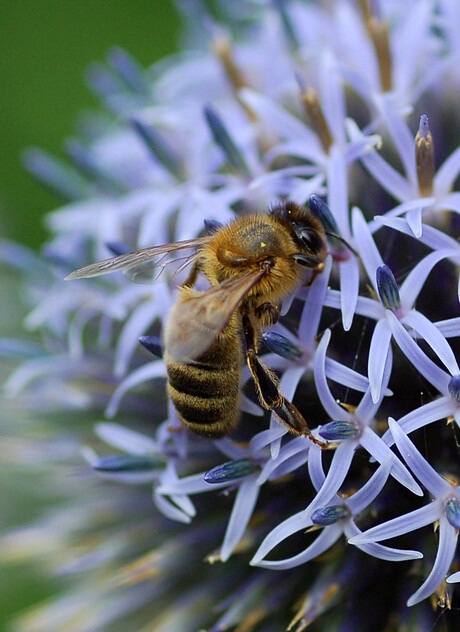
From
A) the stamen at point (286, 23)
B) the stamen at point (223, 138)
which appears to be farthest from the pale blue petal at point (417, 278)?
the stamen at point (286, 23)

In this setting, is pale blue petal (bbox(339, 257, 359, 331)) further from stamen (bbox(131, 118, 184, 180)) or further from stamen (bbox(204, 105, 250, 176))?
stamen (bbox(131, 118, 184, 180))

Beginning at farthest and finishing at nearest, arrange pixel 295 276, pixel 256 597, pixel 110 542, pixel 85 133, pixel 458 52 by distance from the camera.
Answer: pixel 85 133, pixel 110 542, pixel 458 52, pixel 256 597, pixel 295 276

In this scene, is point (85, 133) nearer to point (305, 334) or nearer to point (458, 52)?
point (458, 52)

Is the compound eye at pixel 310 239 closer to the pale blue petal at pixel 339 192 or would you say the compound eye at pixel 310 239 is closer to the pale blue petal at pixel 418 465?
the pale blue petal at pixel 339 192

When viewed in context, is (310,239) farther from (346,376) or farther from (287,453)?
(287,453)

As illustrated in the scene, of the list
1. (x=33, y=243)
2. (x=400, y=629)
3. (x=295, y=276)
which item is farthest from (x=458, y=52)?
(x=33, y=243)

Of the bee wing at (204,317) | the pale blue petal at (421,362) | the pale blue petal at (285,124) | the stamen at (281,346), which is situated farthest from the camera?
the pale blue petal at (285,124)
